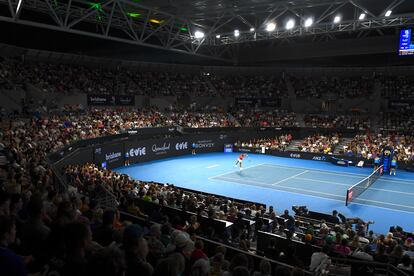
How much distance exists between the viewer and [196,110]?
45.2 meters

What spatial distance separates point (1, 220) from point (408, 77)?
46.8 m

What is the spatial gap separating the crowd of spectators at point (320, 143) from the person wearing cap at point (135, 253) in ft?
116

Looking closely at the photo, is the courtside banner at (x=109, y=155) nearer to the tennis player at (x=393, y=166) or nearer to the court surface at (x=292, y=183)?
the court surface at (x=292, y=183)

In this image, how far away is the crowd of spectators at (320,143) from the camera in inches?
1483

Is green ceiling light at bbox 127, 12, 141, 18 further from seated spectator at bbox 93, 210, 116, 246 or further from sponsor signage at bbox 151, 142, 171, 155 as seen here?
seated spectator at bbox 93, 210, 116, 246

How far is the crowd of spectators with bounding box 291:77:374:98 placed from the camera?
43.8 metres

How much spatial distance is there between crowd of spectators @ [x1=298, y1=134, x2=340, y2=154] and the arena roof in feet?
36.7

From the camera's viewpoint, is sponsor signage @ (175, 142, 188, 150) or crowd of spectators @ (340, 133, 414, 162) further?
sponsor signage @ (175, 142, 188, 150)

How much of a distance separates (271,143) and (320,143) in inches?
218

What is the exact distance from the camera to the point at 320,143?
38875 mm

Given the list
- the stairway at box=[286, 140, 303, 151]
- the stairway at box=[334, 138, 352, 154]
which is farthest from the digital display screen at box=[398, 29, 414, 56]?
the stairway at box=[286, 140, 303, 151]

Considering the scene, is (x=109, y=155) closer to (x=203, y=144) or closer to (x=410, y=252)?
(x=203, y=144)

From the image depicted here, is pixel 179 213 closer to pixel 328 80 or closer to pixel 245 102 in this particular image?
pixel 245 102

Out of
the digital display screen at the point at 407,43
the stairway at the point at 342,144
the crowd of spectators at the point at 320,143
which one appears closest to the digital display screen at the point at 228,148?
the crowd of spectators at the point at 320,143
